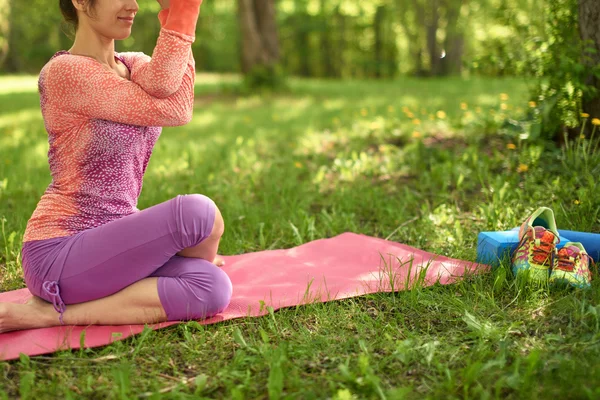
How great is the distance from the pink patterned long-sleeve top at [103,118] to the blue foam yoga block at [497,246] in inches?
56.8

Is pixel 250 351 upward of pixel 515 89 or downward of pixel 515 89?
downward

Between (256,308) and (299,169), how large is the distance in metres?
2.36

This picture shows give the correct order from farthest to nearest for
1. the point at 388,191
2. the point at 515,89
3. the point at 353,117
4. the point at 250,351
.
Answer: the point at 515,89, the point at 353,117, the point at 388,191, the point at 250,351

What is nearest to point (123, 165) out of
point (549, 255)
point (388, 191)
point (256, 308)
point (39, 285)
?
point (39, 285)

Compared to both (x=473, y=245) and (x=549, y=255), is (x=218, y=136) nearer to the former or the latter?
(x=473, y=245)

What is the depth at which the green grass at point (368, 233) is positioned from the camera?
181 centimetres

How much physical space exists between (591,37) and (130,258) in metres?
3.17

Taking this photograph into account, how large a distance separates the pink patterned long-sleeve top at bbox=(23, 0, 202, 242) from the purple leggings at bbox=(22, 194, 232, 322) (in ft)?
0.32

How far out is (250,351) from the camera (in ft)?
6.67

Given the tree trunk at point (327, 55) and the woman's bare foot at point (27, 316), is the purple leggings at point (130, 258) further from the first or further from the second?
the tree trunk at point (327, 55)

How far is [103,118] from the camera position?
2.06 m

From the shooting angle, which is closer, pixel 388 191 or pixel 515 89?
pixel 388 191

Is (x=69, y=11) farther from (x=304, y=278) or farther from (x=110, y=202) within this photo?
(x=304, y=278)

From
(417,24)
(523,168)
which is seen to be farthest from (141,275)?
(417,24)
